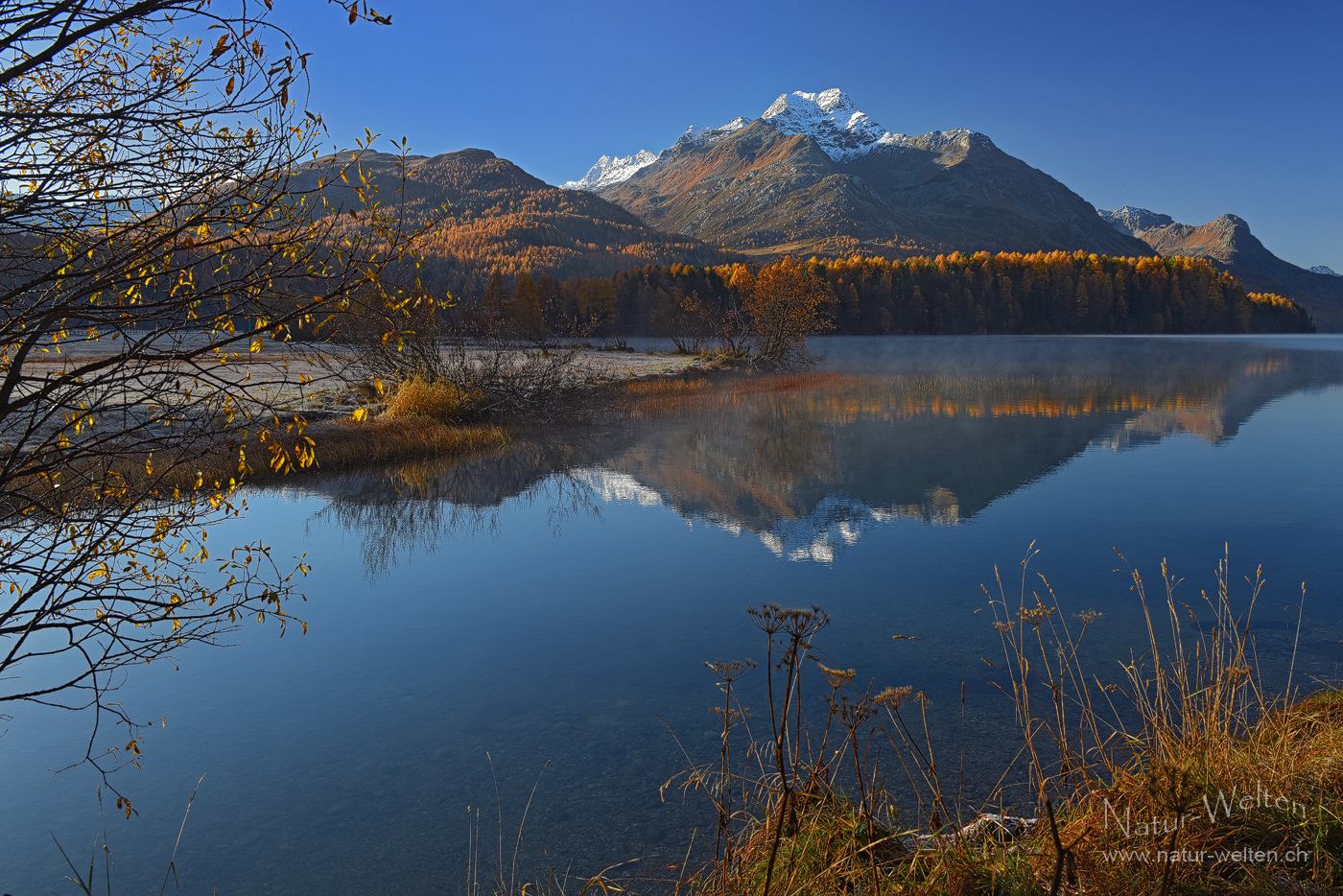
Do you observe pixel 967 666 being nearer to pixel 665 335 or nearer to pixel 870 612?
pixel 870 612

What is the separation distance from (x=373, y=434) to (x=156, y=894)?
478 inches

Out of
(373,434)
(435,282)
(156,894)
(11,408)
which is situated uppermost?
(435,282)

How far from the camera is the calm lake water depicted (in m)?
4.20

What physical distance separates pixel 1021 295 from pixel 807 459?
113884mm

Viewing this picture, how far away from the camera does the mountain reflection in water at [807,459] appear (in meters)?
10.8

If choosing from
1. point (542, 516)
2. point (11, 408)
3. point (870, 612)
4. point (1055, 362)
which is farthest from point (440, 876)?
point (1055, 362)

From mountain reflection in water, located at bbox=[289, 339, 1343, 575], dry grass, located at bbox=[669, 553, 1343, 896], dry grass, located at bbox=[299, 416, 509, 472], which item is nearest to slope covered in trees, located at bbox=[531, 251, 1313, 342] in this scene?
mountain reflection in water, located at bbox=[289, 339, 1343, 575]

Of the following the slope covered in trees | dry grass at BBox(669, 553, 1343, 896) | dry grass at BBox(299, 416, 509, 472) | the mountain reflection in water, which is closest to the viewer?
dry grass at BBox(669, 553, 1343, 896)

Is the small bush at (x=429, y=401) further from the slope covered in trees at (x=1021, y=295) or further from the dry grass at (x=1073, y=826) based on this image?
the slope covered in trees at (x=1021, y=295)

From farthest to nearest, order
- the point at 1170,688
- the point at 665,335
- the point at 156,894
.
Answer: the point at 665,335, the point at 1170,688, the point at 156,894

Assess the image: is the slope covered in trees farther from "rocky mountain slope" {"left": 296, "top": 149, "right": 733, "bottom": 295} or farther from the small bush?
the small bush

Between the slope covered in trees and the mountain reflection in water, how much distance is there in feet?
241

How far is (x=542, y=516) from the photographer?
11141 mm

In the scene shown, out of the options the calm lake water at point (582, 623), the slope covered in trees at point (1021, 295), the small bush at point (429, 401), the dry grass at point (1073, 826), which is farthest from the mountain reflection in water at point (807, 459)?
the slope covered in trees at point (1021, 295)
